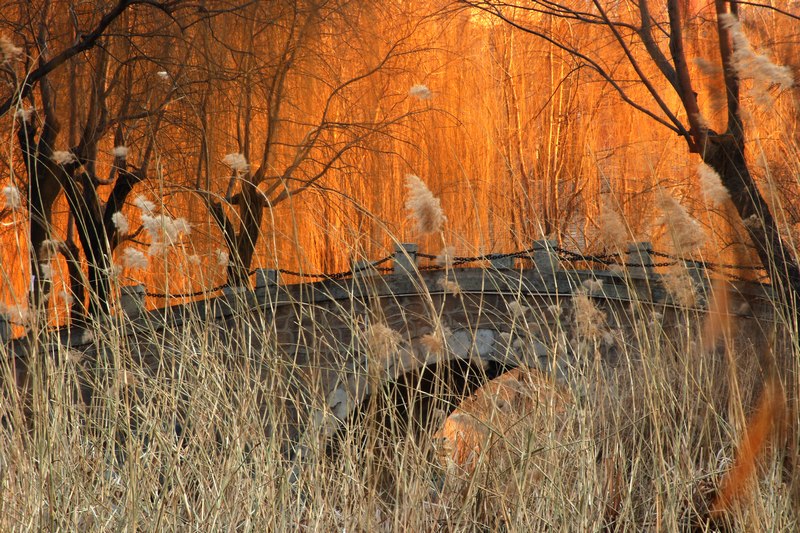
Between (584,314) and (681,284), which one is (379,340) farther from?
(681,284)

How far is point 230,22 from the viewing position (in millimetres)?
7855

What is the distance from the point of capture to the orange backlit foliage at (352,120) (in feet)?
24.1

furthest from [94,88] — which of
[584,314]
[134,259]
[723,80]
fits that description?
[584,314]

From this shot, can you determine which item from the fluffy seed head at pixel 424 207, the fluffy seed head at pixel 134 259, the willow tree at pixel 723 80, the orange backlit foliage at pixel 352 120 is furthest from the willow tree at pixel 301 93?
the fluffy seed head at pixel 424 207

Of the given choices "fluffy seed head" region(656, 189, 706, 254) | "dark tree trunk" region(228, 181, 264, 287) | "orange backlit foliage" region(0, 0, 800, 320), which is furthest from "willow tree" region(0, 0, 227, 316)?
"fluffy seed head" region(656, 189, 706, 254)

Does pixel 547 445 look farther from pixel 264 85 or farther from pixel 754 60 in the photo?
pixel 264 85

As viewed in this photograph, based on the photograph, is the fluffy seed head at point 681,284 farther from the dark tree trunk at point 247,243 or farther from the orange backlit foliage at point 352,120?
the orange backlit foliage at point 352,120

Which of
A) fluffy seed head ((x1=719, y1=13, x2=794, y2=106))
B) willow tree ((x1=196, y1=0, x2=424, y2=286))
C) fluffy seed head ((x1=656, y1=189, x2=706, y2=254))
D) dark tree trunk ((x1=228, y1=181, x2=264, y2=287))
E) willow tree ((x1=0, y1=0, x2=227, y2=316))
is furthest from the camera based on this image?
willow tree ((x1=196, y1=0, x2=424, y2=286))

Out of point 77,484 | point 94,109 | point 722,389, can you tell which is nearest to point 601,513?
point 77,484

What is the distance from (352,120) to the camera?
28.6 ft

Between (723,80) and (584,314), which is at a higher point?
(723,80)

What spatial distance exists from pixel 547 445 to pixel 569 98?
345 inches

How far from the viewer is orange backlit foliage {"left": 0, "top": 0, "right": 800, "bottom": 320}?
736 cm

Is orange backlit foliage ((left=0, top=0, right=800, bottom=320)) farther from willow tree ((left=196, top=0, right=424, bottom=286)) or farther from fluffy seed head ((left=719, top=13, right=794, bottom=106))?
fluffy seed head ((left=719, top=13, right=794, bottom=106))
